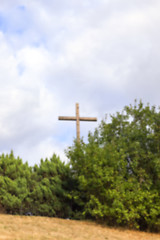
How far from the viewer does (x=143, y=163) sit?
13.7 metres

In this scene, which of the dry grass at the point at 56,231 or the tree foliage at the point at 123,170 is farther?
the tree foliage at the point at 123,170

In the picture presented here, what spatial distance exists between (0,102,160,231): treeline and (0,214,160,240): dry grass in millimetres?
566

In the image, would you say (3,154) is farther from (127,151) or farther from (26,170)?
(127,151)

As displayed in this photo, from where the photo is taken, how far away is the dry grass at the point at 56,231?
30.4 ft

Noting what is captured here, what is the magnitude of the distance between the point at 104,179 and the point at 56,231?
2.85 m

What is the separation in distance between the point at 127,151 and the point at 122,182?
1560 millimetres

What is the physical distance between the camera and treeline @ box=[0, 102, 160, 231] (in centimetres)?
1230

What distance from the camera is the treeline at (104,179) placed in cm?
1230

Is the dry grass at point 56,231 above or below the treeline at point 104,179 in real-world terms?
below

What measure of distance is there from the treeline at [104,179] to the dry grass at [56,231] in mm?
566

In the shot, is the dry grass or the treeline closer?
the dry grass

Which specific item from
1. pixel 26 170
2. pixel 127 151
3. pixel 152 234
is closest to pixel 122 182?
pixel 127 151

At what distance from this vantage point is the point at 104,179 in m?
12.1

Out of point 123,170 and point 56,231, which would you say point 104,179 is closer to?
point 123,170
